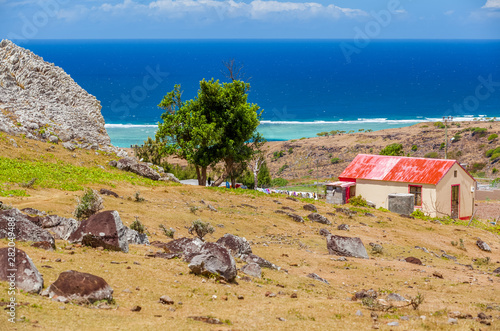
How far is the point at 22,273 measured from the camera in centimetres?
1178

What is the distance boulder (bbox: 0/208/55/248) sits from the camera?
15.1m

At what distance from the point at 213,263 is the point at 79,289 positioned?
3955mm

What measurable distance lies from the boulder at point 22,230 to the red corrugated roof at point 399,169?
30.2 meters

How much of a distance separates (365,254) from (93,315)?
1366 centimetres

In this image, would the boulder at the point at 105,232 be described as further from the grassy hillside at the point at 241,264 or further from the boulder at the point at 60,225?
the boulder at the point at 60,225

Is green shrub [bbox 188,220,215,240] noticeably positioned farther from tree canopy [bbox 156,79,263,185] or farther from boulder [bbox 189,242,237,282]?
tree canopy [bbox 156,79,263,185]

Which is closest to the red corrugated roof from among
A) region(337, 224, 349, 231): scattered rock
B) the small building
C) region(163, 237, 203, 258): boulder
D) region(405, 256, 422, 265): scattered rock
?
the small building

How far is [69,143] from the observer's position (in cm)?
3331

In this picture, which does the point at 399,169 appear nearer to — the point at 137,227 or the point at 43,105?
the point at 43,105

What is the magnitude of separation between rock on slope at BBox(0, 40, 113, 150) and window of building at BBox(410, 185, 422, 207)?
70.1ft

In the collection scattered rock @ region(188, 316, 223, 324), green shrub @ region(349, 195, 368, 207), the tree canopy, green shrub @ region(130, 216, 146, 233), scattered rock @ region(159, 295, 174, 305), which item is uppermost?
the tree canopy

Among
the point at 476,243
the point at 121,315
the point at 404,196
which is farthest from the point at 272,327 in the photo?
the point at 404,196

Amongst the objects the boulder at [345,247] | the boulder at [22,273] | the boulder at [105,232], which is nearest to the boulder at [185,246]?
the boulder at [105,232]

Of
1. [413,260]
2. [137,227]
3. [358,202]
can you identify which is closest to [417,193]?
[358,202]
